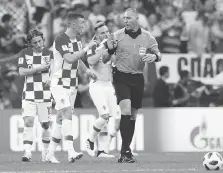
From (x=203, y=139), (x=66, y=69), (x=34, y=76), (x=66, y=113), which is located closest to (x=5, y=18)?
(x=203, y=139)

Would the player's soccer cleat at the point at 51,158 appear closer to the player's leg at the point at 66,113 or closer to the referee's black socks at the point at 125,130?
the player's leg at the point at 66,113

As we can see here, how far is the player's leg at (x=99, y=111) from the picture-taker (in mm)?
13898

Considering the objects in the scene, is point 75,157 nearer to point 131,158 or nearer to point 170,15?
point 131,158

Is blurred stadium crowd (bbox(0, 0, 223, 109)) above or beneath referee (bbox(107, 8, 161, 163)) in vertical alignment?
above

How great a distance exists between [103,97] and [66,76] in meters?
2.62

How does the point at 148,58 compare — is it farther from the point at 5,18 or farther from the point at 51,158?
the point at 5,18

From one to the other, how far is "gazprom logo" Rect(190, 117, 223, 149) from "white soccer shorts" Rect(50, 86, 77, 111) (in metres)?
5.64

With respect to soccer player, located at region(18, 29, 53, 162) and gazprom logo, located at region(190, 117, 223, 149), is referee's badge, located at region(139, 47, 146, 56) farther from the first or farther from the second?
gazprom logo, located at region(190, 117, 223, 149)

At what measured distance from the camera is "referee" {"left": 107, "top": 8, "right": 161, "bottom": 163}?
1169cm

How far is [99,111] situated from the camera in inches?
557

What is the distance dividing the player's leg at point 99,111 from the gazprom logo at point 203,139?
333cm

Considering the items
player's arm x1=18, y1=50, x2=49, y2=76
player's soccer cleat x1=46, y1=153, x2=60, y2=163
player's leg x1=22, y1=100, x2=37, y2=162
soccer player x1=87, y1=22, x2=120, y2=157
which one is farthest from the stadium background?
player's soccer cleat x1=46, y1=153, x2=60, y2=163

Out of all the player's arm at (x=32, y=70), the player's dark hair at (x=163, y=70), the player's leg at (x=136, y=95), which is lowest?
the player's leg at (x=136, y=95)

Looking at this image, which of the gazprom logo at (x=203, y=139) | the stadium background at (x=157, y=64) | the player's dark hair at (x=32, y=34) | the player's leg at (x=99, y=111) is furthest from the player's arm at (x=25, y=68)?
the gazprom logo at (x=203, y=139)
